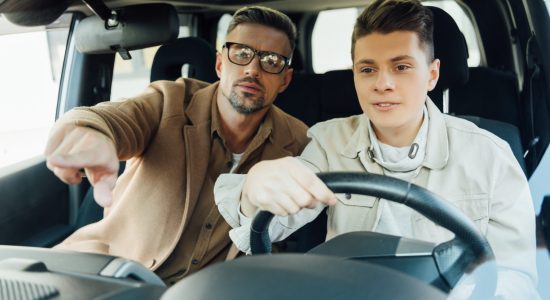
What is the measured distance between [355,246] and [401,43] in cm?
50

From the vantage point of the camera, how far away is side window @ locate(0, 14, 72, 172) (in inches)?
39.4

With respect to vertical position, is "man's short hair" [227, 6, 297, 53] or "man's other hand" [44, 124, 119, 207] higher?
"man's short hair" [227, 6, 297, 53]

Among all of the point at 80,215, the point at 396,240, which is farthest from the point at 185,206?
the point at 396,240

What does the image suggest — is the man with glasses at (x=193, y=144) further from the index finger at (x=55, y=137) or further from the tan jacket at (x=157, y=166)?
the index finger at (x=55, y=137)

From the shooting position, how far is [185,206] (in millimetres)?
1422

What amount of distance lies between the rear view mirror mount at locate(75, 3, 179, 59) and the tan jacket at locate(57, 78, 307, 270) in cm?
16

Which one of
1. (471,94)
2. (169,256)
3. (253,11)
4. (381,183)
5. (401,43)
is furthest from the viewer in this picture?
(471,94)

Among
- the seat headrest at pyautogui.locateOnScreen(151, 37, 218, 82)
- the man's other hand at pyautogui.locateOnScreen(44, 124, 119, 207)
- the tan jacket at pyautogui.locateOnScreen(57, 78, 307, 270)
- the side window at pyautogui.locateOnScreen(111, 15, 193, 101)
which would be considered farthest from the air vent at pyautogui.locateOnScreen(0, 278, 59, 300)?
the seat headrest at pyautogui.locateOnScreen(151, 37, 218, 82)

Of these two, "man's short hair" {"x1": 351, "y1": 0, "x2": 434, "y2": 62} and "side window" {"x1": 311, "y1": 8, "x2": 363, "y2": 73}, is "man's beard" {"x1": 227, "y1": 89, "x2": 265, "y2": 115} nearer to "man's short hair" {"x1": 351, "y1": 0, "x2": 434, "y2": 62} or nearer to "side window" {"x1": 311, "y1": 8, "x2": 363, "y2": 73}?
"man's short hair" {"x1": 351, "y1": 0, "x2": 434, "y2": 62}

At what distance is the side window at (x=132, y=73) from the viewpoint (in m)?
1.33

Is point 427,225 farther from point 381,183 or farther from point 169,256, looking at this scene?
point 169,256

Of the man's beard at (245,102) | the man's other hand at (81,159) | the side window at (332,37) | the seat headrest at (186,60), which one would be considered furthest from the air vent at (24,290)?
the side window at (332,37)

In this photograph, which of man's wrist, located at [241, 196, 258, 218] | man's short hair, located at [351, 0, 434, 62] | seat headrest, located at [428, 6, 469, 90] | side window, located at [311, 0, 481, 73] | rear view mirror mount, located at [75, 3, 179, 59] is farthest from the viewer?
side window, located at [311, 0, 481, 73]

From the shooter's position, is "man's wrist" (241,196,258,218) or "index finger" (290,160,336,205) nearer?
"index finger" (290,160,336,205)
